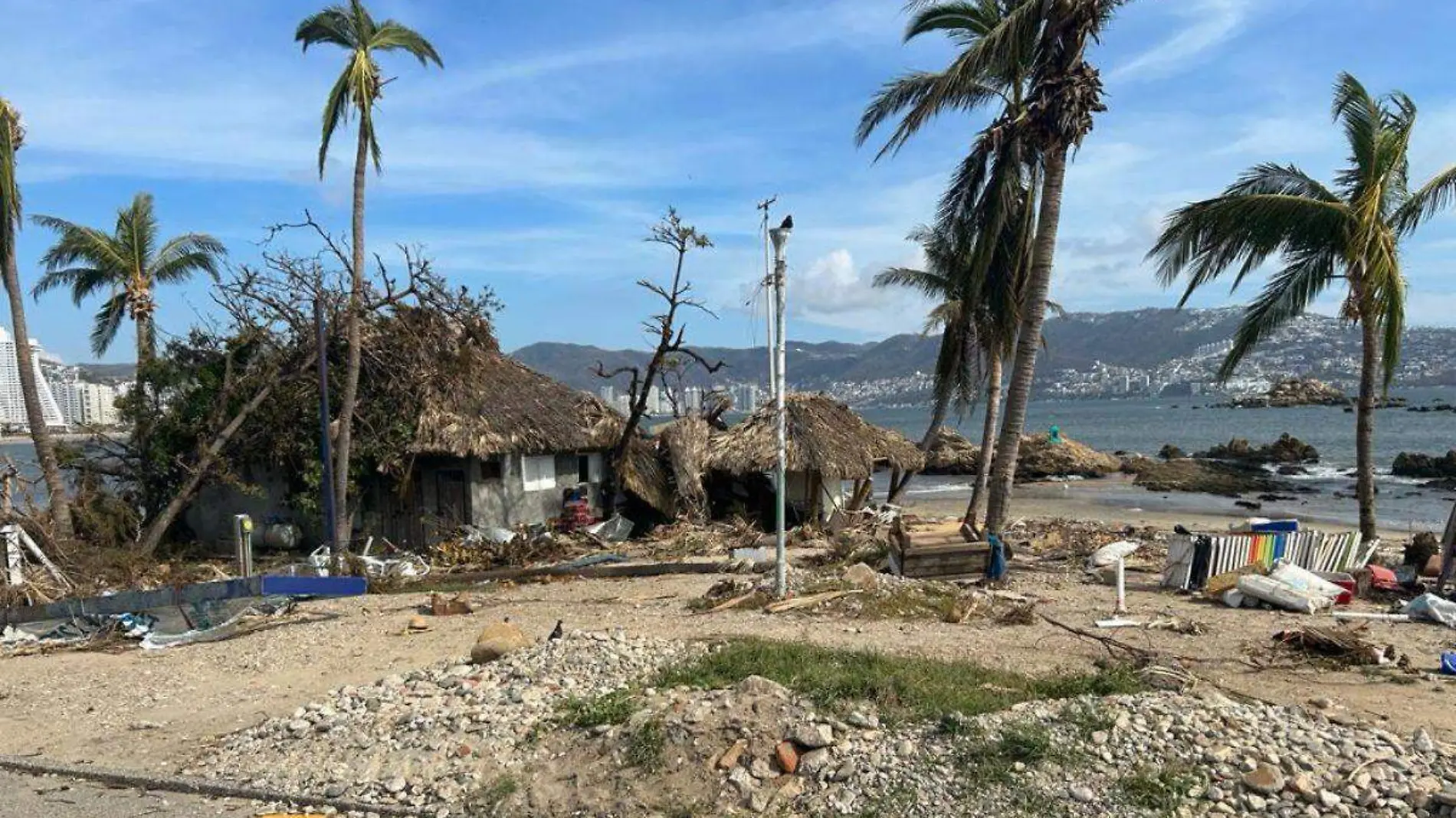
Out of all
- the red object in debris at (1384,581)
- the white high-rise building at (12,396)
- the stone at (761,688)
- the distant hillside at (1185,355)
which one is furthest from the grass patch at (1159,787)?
the distant hillside at (1185,355)

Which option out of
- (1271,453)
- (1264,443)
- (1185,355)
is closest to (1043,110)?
(1271,453)

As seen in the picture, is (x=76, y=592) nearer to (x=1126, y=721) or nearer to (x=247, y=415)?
(x=247, y=415)

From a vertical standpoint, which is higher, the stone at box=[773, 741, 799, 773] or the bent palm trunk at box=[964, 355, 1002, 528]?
the bent palm trunk at box=[964, 355, 1002, 528]

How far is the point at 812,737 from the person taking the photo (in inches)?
231

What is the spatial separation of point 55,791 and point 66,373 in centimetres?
4715

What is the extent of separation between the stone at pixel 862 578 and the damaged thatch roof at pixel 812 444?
606 cm

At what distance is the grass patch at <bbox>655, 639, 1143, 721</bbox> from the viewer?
6352mm

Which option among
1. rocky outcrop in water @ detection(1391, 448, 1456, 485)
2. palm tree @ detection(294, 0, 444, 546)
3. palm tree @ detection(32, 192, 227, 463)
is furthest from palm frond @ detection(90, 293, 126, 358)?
rocky outcrop in water @ detection(1391, 448, 1456, 485)

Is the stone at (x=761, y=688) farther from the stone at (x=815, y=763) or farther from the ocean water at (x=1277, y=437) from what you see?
the ocean water at (x=1277, y=437)

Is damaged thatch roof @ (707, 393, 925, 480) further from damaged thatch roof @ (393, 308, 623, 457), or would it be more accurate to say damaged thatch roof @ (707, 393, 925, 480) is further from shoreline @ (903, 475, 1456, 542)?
shoreline @ (903, 475, 1456, 542)

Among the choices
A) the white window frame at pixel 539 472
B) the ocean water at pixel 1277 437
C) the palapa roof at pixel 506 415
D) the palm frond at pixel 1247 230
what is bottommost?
the ocean water at pixel 1277 437

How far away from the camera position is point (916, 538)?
1270 cm

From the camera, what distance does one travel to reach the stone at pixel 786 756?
5.75 meters

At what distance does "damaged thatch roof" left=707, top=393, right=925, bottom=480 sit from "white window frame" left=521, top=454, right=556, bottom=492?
9.63 ft
